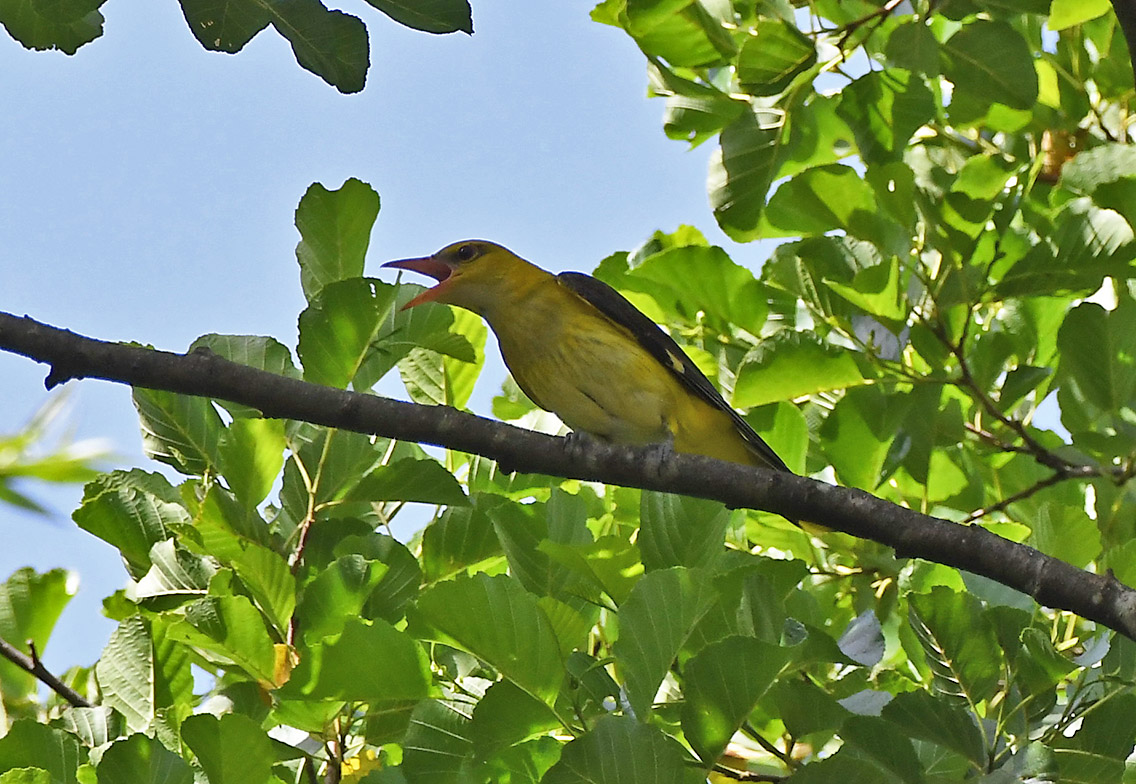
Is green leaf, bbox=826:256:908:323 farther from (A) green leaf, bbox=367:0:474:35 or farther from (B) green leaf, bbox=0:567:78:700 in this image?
(B) green leaf, bbox=0:567:78:700

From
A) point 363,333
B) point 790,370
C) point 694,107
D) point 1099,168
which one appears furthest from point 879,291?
point 363,333

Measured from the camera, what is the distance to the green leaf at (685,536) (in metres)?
2.38

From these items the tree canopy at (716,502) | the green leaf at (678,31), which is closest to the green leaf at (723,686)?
the tree canopy at (716,502)

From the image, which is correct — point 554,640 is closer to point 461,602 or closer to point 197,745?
point 461,602

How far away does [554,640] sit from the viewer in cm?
200

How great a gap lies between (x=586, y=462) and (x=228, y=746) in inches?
32.5

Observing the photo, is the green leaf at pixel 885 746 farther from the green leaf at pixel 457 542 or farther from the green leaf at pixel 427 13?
the green leaf at pixel 427 13

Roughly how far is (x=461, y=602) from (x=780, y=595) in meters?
0.66

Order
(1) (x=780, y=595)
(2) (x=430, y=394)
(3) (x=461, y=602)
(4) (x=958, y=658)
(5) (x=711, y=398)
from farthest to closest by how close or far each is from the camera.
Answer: (5) (x=711, y=398) < (2) (x=430, y=394) < (1) (x=780, y=595) < (4) (x=958, y=658) < (3) (x=461, y=602)

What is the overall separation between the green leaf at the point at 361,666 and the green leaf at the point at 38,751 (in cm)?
A: 46

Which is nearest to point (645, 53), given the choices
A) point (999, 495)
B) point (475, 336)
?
point (475, 336)

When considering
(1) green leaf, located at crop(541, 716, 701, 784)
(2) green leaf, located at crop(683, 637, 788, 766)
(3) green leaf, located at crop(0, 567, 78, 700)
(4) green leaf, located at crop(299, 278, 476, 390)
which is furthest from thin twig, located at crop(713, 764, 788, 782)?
(3) green leaf, located at crop(0, 567, 78, 700)

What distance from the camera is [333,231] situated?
9.35 ft

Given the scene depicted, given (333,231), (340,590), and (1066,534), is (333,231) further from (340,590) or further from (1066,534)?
(1066,534)
